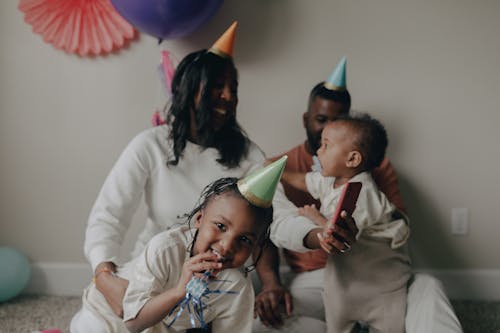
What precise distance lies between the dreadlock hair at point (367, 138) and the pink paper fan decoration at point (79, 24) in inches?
39.5

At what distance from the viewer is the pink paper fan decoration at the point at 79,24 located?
2.16 metres

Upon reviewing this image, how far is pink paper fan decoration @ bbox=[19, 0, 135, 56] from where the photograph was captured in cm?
216

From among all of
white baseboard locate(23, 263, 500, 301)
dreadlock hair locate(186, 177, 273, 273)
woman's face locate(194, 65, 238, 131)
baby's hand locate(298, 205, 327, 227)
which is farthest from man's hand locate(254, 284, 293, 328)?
white baseboard locate(23, 263, 500, 301)

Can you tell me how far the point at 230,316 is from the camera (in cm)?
140

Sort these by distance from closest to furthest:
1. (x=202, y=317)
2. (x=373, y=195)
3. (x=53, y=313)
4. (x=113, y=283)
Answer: (x=202, y=317)
(x=113, y=283)
(x=373, y=195)
(x=53, y=313)

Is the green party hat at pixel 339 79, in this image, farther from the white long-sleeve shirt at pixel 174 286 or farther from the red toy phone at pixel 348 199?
the white long-sleeve shirt at pixel 174 286

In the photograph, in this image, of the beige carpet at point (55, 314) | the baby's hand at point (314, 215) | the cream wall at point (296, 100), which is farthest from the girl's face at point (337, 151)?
the beige carpet at point (55, 314)

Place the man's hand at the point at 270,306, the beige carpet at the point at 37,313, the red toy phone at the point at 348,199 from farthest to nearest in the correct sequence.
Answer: the beige carpet at the point at 37,313
the man's hand at the point at 270,306
the red toy phone at the point at 348,199

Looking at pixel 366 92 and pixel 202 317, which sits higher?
pixel 366 92

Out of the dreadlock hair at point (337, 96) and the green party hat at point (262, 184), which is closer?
the green party hat at point (262, 184)

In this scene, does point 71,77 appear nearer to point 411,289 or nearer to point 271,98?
point 271,98

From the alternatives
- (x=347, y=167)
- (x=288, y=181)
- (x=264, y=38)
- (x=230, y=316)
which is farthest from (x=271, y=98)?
(x=230, y=316)

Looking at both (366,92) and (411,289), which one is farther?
(366,92)

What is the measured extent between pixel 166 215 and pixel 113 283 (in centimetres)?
32
